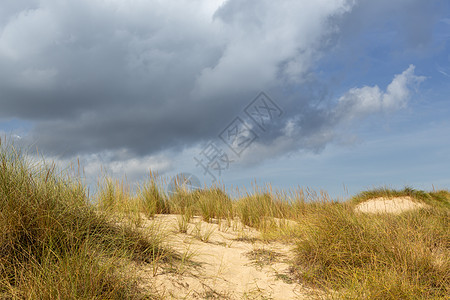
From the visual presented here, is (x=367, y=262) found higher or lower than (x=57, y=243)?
lower

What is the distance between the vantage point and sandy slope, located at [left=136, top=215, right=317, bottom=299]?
347cm

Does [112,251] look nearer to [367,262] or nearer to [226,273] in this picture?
[226,273]

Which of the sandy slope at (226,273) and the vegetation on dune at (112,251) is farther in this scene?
the sandy slope at (226,273)

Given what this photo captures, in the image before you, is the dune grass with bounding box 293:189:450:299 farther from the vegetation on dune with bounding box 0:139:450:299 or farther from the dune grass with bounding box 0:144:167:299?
the dune grass with bounding box 0:144:167:299

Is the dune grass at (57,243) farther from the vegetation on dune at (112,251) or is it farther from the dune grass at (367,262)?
the dune grass at (367,262)

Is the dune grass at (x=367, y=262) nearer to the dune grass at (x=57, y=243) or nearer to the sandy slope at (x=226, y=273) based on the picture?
the sandy slope at (x=226, y=273)

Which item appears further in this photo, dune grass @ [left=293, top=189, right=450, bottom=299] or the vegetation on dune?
dune grass @ [left=293, top=189, right=450, bottom=299]

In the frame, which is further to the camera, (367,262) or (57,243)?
(367,262)

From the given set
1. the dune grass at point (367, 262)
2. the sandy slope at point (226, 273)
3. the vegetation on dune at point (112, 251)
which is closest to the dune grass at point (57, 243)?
the vegetation on dune at point (112, 251)

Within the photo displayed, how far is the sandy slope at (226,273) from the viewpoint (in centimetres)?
347

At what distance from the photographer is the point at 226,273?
4062 mm

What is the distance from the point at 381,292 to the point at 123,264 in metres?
2.54

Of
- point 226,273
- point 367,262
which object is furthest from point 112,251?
point 367,262

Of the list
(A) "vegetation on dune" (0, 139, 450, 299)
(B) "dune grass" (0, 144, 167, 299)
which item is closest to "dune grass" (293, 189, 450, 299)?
(A) "vegetation on dune" (0, 139, 450, 299)
